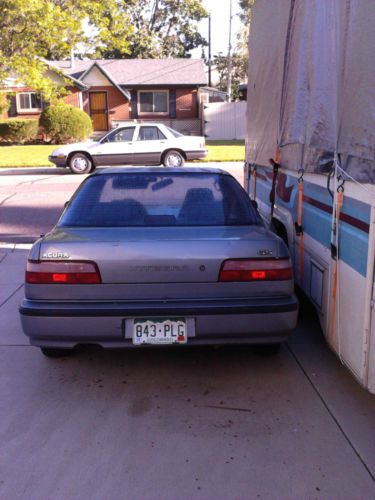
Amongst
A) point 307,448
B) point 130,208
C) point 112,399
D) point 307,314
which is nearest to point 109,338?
point 112,399

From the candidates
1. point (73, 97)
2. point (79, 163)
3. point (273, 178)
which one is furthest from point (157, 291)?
point (73, 97)

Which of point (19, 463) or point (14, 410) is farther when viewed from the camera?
point (14, 410)

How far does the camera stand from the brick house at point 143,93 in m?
34.8

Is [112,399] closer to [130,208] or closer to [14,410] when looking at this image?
[14,410]

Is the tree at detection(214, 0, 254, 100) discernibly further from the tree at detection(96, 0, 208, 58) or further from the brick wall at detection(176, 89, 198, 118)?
the brick wall at detection(176, 89, 198, 118)

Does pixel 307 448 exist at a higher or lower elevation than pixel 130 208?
lower

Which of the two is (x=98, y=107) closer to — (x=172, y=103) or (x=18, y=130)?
(x=172, y=103)

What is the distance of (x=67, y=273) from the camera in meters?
3.72

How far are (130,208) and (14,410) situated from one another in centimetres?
164

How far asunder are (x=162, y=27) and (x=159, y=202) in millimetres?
52144

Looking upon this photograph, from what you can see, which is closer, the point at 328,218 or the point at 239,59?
the point at 328,218

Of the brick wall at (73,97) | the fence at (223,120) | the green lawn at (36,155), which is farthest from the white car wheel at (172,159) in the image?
the brick wall at (73,97)

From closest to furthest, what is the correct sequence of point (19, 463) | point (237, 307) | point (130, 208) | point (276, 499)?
point (276, 499) < point (19, 463) < point (237, 307) < point (130, 208)

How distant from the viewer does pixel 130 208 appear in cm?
441
